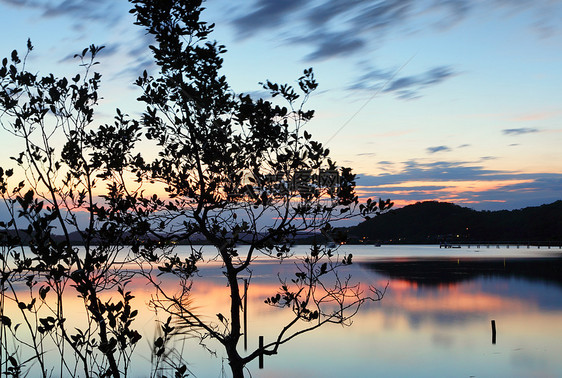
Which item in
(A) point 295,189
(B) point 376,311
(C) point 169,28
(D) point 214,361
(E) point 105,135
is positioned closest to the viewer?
(C) point 169,28

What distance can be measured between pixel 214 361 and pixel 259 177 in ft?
98.6

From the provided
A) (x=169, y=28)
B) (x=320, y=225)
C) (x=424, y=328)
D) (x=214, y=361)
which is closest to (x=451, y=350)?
(x=424, y=328)

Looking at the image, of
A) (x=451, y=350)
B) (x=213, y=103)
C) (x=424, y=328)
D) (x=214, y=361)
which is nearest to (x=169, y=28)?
(x=213, y=103)

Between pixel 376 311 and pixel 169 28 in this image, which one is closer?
pixel 169 28

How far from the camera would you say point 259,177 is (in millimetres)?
11734

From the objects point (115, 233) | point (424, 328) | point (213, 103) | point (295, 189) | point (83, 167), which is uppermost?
point (213, 103)

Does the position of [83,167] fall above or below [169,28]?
below

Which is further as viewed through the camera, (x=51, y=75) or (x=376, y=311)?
(x=376, y=311)

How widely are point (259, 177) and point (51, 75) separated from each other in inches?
203

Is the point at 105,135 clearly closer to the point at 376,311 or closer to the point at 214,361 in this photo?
the point at 214,361

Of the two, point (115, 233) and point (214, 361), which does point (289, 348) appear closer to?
point (214, 361)

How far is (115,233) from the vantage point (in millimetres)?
11250

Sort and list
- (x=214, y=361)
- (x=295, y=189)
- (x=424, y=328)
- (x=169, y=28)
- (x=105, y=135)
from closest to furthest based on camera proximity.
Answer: (x=169, y=28), (x=295, y=189), (x=105, y=135), (x=214, y=361), (x=424, y=328)

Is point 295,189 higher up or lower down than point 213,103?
lower down
